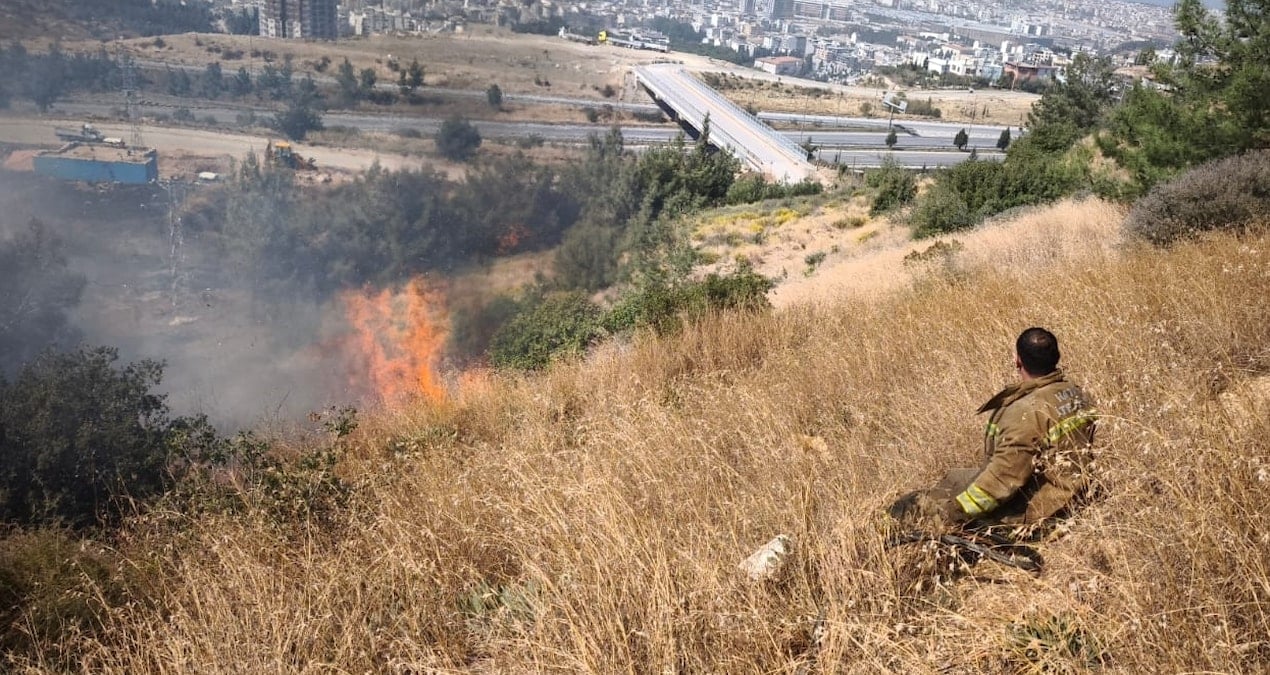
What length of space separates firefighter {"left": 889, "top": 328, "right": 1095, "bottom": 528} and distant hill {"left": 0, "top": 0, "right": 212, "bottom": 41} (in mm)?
51750

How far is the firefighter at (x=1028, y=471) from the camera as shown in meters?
2.69

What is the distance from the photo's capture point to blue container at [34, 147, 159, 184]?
3197 centimetres

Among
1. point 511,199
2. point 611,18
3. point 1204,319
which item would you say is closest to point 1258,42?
point 1204,319

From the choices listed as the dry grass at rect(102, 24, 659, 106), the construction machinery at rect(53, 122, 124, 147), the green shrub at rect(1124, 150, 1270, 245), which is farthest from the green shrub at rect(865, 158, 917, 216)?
the construction machinery at rect(53, 122, 124, 147)

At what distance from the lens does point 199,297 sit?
2917 cm

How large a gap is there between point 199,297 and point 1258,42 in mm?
32326

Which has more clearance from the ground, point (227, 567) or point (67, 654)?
point (227, 567)

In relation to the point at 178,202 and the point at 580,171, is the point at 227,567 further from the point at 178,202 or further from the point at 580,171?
the point at 178,202

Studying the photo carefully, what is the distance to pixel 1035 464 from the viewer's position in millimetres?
2707

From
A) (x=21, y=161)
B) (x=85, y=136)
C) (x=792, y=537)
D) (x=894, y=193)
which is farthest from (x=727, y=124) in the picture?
(x=792, y=537)

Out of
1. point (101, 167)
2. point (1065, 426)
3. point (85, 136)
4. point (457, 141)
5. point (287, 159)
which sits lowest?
point (101, 167)

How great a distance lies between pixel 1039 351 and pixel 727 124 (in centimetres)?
4851

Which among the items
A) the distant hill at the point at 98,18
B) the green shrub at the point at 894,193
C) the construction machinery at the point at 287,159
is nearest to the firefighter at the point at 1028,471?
the green shrub at the point at 894,193

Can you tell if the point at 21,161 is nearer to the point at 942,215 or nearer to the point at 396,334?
the point at 396,334
